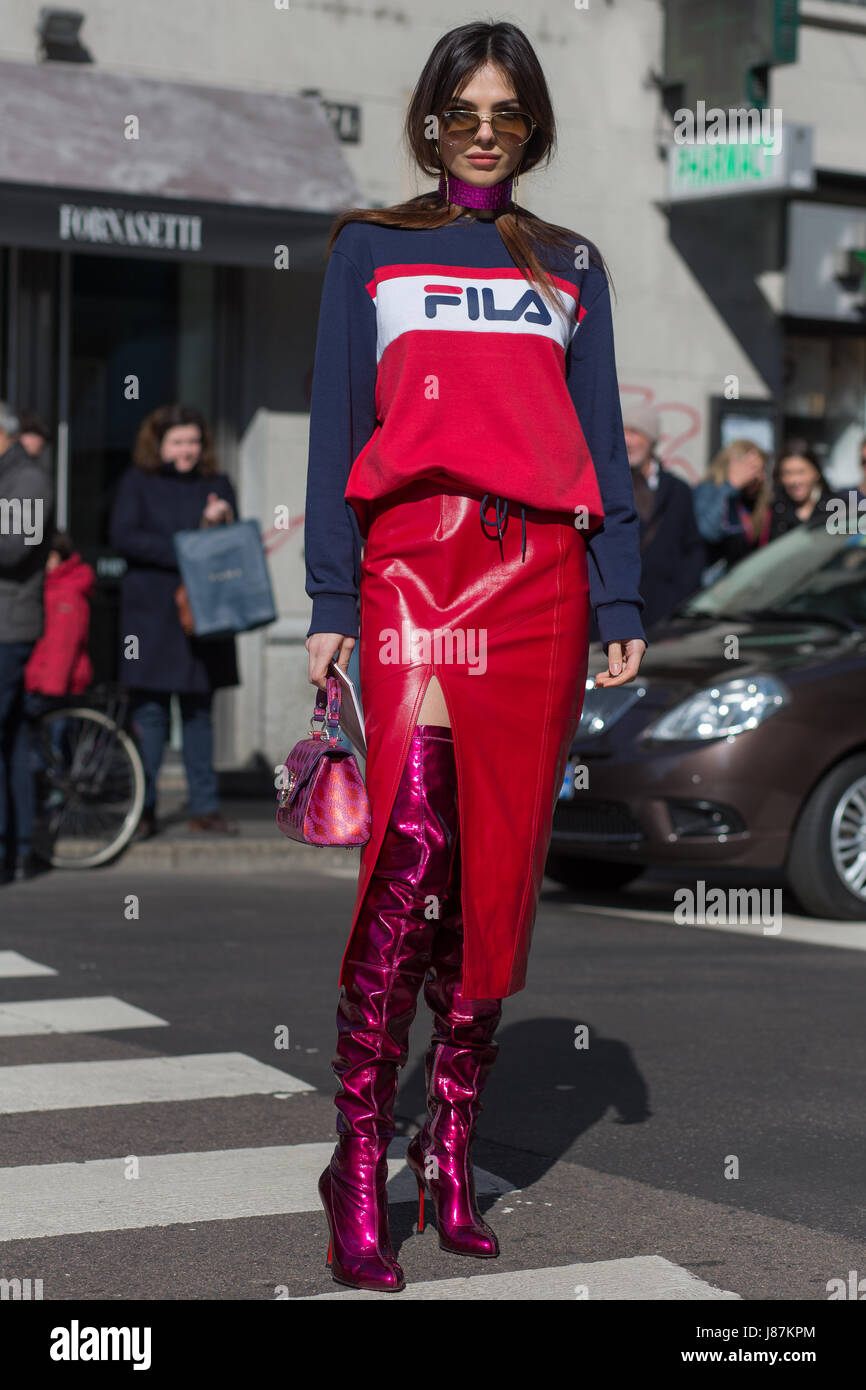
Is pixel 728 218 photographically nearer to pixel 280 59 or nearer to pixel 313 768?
pixel 280 59

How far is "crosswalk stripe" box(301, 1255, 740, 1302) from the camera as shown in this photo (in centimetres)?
358

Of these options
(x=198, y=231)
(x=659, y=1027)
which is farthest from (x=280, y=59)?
(x=659, y=1027)

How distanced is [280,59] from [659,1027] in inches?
401

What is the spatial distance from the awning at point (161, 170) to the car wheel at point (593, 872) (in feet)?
18.4

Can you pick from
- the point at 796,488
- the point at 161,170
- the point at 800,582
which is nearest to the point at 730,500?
the point at 796,488

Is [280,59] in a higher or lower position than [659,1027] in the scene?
higher

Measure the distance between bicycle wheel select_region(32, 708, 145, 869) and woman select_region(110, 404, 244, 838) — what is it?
0.36 metres

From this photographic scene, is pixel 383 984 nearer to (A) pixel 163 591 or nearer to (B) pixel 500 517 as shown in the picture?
(B) pixel 500 517

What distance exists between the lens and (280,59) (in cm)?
1487

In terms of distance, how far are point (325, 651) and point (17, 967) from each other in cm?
388

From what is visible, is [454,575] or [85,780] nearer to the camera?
[454,575]

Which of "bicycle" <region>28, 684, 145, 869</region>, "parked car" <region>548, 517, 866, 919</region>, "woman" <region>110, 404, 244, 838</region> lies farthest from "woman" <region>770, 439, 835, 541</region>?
"bicycle" <region>28, 684, 145, 869</region>

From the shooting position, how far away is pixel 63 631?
11.0 meters

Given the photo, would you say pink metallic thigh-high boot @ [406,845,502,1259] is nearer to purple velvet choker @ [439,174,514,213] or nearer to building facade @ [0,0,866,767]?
purple velvet choker @ [439,174,514,213]
